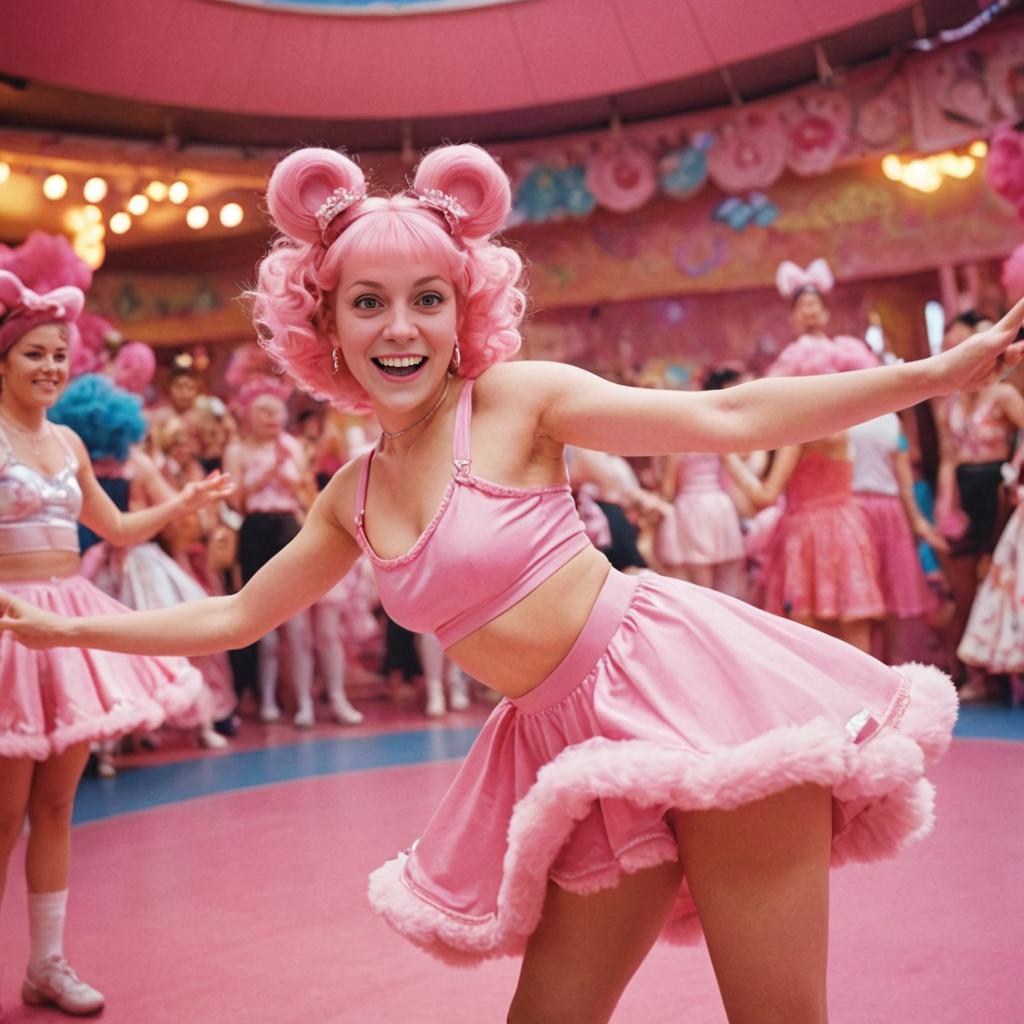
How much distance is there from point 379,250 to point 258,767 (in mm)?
4287

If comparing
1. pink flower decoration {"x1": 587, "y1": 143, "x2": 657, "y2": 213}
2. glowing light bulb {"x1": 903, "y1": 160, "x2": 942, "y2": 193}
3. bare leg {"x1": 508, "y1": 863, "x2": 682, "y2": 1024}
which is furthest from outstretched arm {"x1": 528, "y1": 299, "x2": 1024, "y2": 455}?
pink flower decoration {"x1": 587, "y1": 143, "x2": 657, "y2": 213}

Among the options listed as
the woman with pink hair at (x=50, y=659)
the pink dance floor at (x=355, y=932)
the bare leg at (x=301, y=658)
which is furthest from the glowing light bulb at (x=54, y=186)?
the woman with pink hair at (x=50, y=659)

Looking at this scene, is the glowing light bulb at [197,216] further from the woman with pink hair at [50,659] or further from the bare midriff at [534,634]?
the bare midriff at [534,634]

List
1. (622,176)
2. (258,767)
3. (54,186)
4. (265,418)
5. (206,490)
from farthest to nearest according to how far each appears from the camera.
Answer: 1. (622,176)
2. (54,186)
3. (265,418)
4. (258,767)
5. (206,490)

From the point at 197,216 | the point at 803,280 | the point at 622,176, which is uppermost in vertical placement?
the point at 622,176

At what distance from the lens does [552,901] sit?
166 centimetres

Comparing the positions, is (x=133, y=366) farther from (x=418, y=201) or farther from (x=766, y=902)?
(x=766, y=902)

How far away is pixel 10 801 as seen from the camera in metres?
2.81

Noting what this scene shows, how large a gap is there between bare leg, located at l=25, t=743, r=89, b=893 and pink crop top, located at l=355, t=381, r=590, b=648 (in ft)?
5.12

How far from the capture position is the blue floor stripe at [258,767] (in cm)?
509

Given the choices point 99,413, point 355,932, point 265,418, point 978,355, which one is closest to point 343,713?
point 265,418

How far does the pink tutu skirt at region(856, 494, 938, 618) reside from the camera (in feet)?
20.1

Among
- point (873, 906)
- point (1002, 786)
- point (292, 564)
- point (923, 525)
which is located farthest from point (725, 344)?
point (292, 564)

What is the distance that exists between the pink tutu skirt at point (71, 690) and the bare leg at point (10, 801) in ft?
0.17
